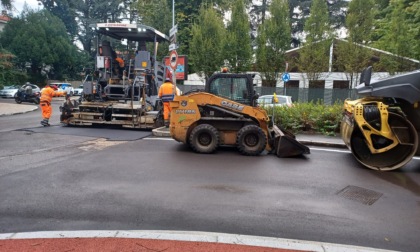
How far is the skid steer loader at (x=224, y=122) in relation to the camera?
8.46m

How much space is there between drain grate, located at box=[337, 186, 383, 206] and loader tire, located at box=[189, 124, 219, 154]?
11.6 ft

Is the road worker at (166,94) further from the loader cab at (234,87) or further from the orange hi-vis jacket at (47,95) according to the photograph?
the orange hi-vis jacket at (47,95)

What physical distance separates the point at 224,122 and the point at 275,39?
16410mm

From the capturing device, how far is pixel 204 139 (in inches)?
341

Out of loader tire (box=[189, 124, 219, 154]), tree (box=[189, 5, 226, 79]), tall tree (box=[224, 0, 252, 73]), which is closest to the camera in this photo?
loader tire (box=[189, 124, 219, 154])

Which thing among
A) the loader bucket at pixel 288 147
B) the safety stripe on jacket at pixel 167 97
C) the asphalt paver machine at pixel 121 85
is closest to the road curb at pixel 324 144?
the loader bucket at pixel 288 147

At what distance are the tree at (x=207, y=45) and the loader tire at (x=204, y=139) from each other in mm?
16526

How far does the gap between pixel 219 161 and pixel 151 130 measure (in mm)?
5063

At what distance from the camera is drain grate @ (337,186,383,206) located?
5.40 metres

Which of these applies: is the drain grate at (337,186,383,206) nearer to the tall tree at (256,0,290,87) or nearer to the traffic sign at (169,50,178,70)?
the traffic sign at (169,50,178,70)

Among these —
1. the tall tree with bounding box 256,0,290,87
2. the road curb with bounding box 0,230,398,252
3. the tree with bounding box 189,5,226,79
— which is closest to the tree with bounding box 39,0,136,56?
the tree with bounding box 189,5,226,79

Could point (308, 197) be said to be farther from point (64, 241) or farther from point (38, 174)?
point (38, 174)

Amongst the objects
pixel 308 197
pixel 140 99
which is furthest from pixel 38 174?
pixel 140 99

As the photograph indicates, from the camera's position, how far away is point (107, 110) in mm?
12578
